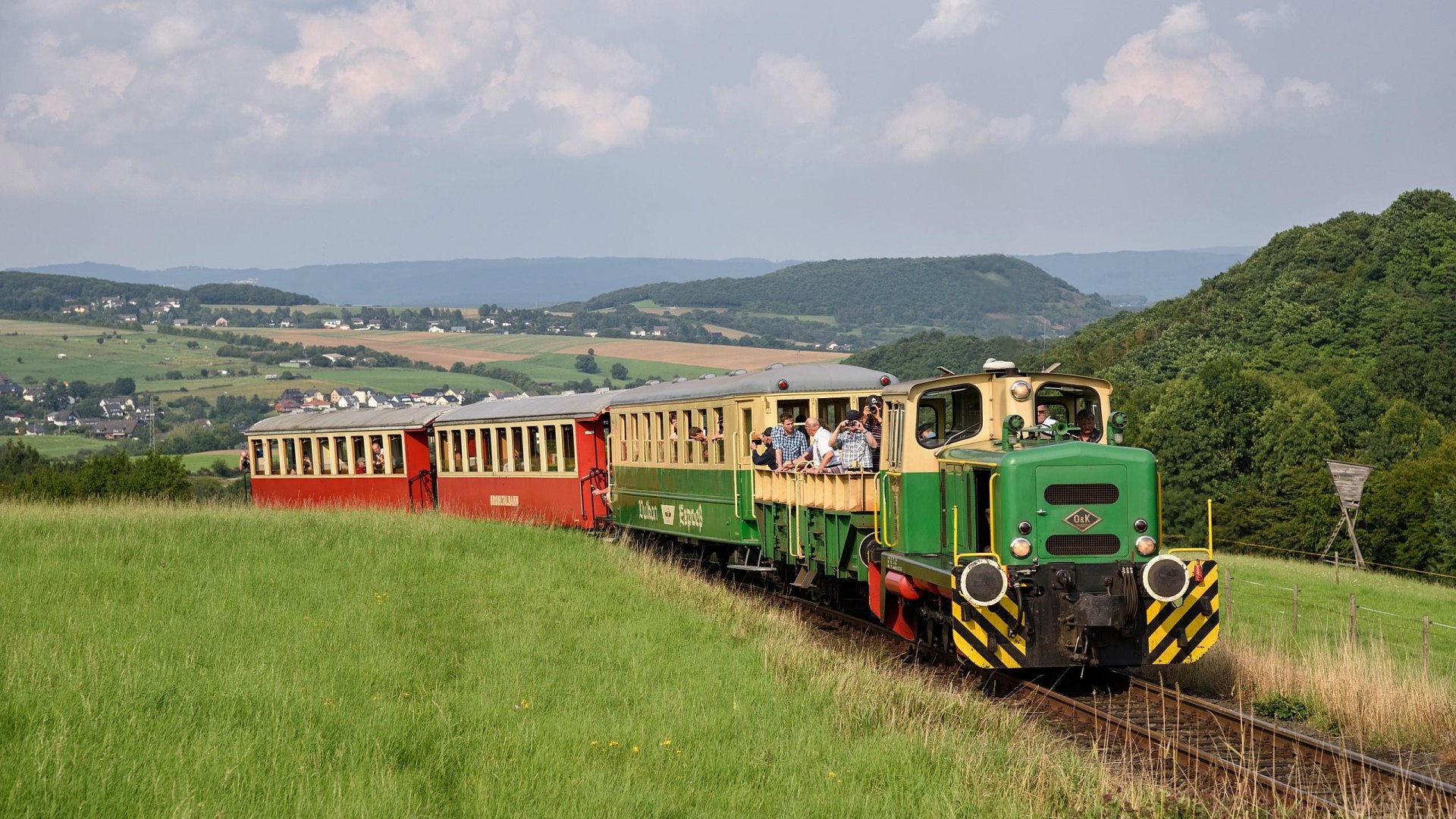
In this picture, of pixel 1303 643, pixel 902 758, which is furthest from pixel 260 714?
pixel 1303 643

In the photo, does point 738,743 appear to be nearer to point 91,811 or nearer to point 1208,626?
point 91,811

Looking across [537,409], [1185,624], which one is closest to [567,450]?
[537,409]

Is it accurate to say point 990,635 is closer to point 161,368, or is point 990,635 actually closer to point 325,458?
point 325,458

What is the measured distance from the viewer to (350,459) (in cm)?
3431

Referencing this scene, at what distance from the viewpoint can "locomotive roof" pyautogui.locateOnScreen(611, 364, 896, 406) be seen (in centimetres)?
1952

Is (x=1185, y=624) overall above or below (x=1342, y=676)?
above

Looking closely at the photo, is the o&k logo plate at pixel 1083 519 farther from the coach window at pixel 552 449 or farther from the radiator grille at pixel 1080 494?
the coach window at pixel 552 449

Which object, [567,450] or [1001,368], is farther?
[567,450]

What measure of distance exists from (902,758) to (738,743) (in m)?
1.16

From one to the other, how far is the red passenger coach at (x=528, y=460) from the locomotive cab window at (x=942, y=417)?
13.7 metres

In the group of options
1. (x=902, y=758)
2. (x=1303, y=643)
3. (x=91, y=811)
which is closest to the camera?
(x=91, y=811)

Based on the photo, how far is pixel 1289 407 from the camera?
65062 mm

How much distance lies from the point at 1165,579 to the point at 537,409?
18516mm

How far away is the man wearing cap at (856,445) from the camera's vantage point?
16.9 metres
